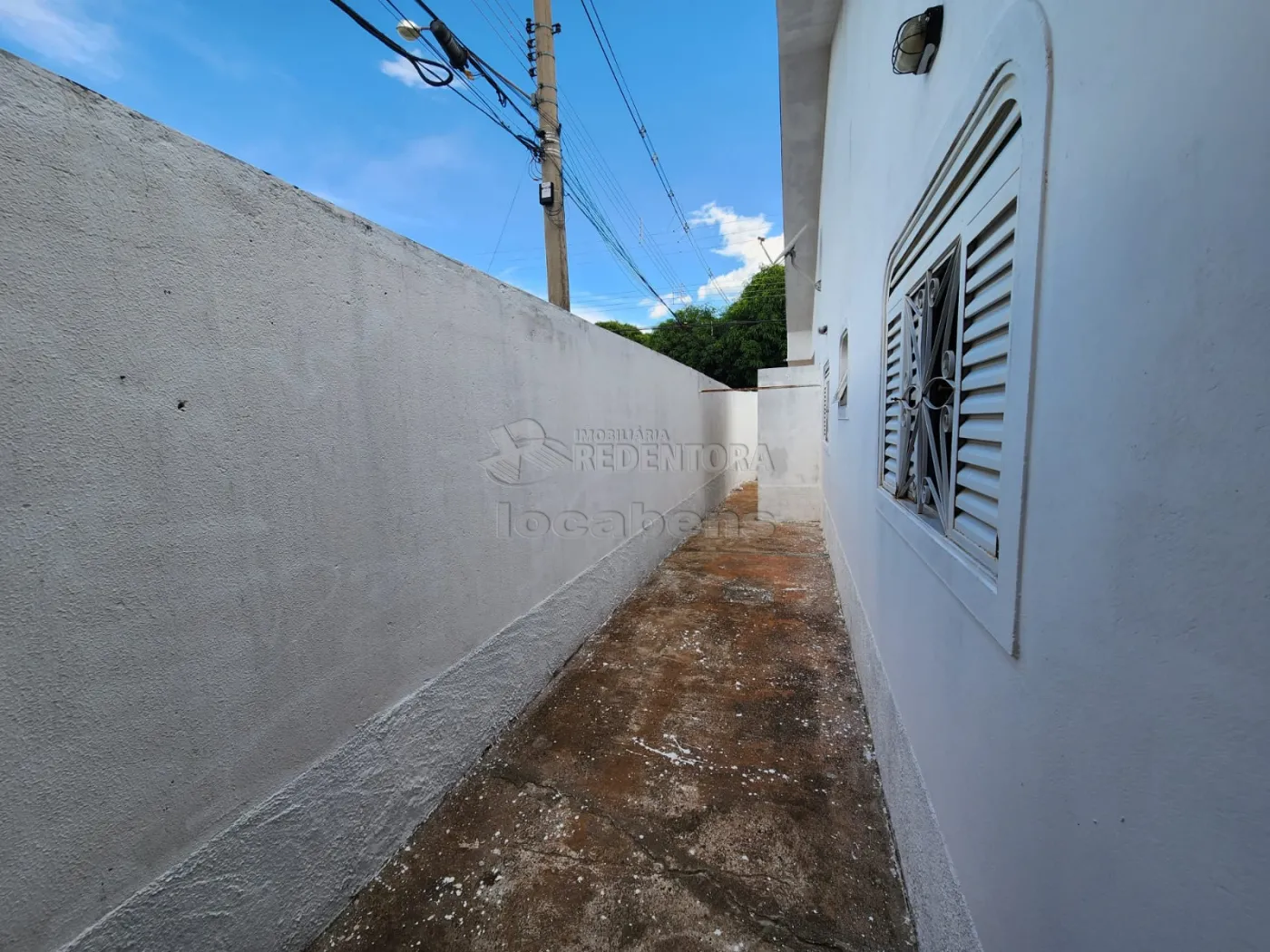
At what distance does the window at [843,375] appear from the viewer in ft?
13.4

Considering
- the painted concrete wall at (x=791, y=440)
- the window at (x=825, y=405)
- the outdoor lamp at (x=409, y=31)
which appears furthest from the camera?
the painted concrete wall at (x=791, y=440)

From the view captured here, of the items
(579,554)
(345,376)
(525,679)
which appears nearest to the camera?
(345,376)

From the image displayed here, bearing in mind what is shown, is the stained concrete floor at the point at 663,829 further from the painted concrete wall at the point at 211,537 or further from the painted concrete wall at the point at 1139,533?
the painted concrete wall at the point at 1139,533

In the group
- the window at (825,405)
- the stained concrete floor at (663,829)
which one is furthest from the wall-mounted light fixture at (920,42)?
the window at (825,405)

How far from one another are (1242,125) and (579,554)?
3176 millimetres

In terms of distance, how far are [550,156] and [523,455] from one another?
3.95 meters

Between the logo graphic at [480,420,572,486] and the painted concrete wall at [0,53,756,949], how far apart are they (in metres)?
0.20

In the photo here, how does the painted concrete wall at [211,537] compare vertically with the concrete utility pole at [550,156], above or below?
below

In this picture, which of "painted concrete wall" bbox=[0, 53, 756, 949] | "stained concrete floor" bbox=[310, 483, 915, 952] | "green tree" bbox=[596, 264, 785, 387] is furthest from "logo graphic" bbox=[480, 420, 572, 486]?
"green tree" bbox=[596, 264, 785, 387]

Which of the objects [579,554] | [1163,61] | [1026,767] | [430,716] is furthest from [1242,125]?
[579,554]

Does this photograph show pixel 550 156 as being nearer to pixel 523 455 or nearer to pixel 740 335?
pixel 523 455

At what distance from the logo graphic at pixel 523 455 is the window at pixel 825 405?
165 inches

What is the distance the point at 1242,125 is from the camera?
0.47m

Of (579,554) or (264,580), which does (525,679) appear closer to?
(579,554)
